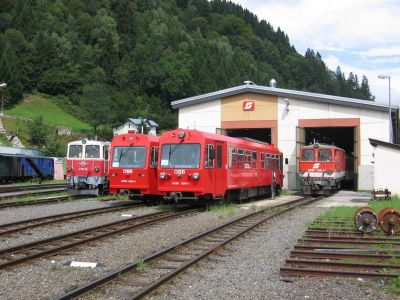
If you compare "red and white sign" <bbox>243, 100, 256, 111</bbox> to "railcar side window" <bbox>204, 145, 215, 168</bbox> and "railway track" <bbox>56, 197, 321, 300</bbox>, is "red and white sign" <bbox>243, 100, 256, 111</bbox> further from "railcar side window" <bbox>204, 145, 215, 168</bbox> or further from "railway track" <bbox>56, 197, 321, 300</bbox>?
"railway track" <bbox>56, 197, 321, 300</bbox>

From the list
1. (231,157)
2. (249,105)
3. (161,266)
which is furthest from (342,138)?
(161,266)

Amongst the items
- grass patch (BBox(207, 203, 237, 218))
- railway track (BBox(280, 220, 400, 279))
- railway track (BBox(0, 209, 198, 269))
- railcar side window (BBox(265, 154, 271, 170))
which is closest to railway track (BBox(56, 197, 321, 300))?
railway track (BBox(280, 220, 400, 279))

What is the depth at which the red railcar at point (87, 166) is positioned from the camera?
23.4 metres

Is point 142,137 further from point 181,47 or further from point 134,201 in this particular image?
point 181,47

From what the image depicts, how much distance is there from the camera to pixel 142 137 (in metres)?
20.2

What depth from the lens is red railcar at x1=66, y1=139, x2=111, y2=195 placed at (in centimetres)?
2341

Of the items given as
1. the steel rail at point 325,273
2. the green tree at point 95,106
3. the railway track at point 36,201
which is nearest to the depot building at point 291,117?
the railway track at point 36,201

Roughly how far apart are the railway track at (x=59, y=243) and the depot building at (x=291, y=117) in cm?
2001

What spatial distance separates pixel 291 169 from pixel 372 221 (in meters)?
22.8

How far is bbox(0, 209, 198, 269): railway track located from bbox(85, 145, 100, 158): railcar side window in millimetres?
9251

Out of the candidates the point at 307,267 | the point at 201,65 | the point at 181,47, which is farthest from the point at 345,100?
the point at 181,47

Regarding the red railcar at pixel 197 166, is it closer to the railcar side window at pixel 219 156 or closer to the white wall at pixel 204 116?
the railcar side window at pixel 219 156

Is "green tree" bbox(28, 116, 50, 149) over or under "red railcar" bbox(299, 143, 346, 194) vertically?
over

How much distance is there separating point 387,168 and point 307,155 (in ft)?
22.2
